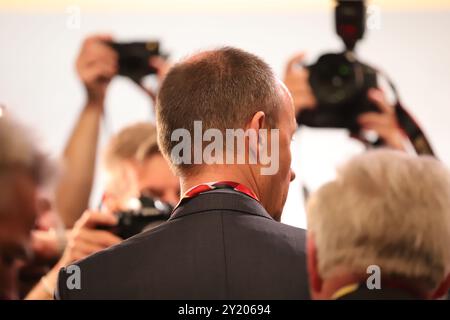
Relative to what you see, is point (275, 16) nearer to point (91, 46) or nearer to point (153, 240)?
point (91, 46)

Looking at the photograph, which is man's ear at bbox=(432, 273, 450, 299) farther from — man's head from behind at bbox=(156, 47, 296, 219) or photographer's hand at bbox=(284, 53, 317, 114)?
photographer's hand at bbox=(284, 53, 317, 114)

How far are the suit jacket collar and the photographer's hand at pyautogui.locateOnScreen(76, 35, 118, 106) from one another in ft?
3.16

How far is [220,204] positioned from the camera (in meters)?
0.89

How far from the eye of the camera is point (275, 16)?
6.78 feet

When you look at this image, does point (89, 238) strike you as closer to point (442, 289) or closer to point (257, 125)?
point (257, 125)

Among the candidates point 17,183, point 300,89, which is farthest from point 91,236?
point 300,89

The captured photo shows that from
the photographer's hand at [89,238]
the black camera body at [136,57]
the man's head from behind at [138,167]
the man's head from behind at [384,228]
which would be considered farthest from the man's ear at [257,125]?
the black camera body at [136,57]

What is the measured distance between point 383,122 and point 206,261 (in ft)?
2.98

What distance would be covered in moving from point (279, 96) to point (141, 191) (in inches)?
27.3

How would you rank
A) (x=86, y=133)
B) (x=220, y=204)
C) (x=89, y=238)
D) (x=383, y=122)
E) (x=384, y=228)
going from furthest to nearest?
(x=86, y=133)
(x=383, y=122)
(x=89, y=238)
(x=220, y=204)
(x=384, y=228)

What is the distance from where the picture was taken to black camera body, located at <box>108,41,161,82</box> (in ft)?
5.99

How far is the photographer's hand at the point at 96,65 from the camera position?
5.89 feet

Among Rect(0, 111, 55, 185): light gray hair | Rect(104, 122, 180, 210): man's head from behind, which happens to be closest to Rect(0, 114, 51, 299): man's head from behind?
Rect(0, 111, 55, 185): light gray hair

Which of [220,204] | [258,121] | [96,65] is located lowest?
[220,204]
